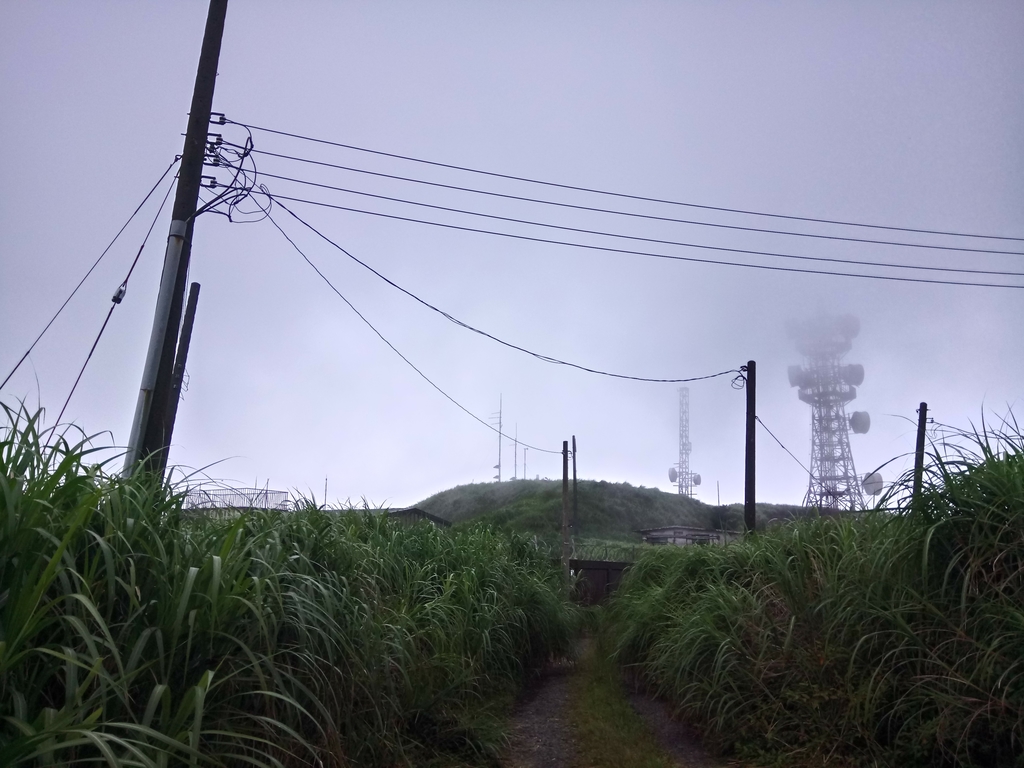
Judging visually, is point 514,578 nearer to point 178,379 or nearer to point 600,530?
point 178,379

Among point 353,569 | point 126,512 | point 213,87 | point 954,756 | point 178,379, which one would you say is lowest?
point 954,756

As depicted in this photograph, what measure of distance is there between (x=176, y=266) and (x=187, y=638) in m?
5.45

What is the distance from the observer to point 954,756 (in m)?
5.11

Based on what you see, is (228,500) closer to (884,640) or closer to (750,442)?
(884,640)

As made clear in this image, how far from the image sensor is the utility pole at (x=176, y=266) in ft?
25.8

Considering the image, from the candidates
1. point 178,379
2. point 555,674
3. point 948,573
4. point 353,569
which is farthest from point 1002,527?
point 178,379

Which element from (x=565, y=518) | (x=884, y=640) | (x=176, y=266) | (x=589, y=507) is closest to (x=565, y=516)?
(x=565, y=518)

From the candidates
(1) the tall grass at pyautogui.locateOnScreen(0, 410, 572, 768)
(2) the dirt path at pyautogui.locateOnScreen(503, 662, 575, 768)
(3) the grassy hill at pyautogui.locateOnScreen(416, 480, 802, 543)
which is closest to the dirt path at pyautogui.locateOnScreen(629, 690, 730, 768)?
(2) the dirt path at pyautogui.locateOnScreen(503, 662, 575, 768)

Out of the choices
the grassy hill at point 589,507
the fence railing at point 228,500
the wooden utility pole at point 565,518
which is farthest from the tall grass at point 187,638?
the grassy hill at point 589,507

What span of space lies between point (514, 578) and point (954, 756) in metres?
6.73

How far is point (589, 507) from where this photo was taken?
5072cm

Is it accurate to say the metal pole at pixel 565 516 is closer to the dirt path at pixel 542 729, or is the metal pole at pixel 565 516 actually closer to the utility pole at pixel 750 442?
the utility pole at pixel 750 442

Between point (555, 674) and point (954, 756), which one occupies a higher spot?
point (954, 756)

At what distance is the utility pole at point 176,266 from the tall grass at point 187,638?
240 centimetres
